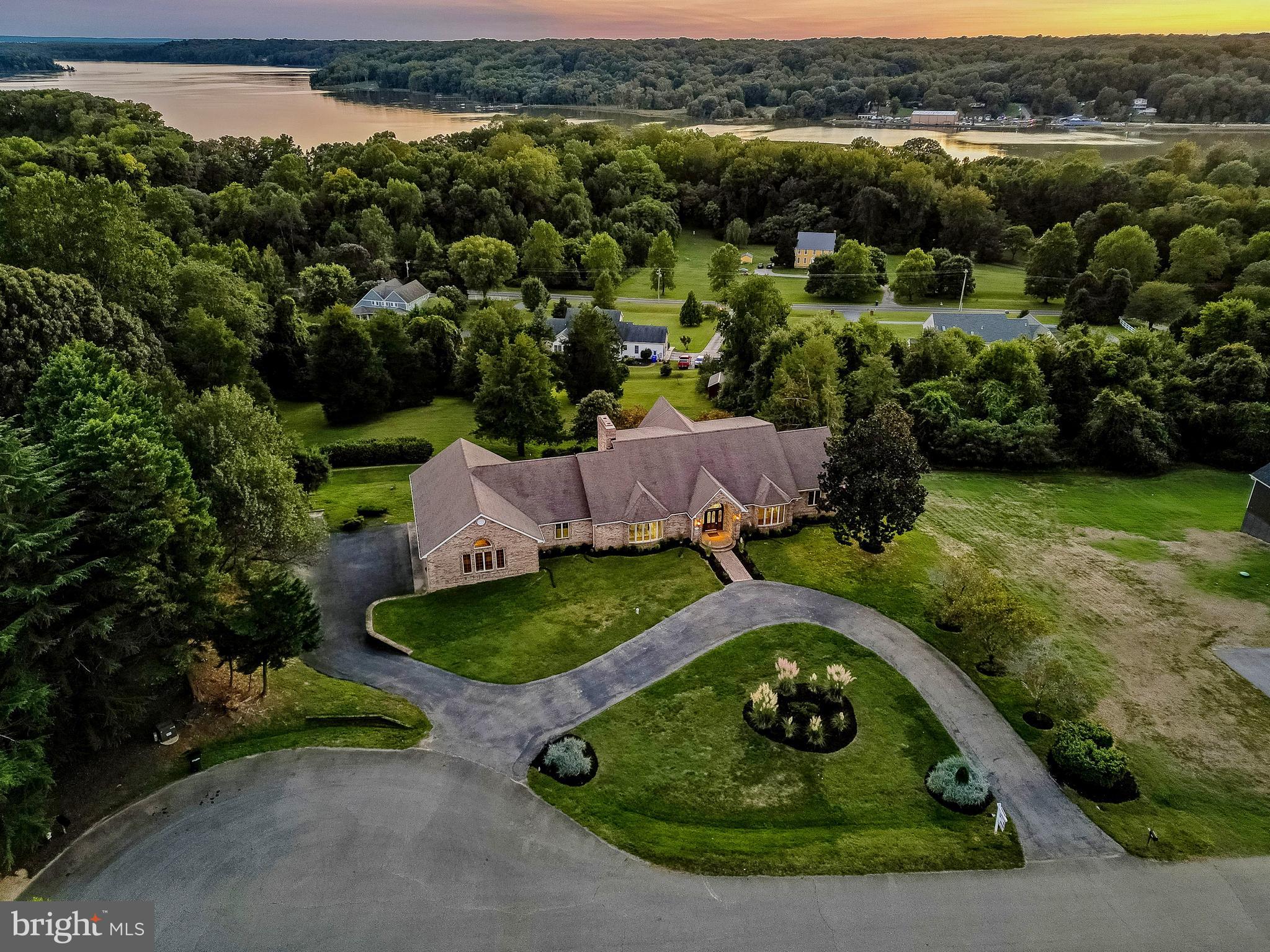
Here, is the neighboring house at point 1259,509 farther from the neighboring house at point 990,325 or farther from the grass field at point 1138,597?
the neighboring house at point 990,325

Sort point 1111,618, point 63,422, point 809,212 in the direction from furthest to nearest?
point 809,212, point 1111,618, point 63,422

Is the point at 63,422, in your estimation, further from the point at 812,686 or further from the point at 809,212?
the point at 809,212

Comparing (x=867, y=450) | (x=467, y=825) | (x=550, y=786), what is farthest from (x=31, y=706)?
(x=867, y=450)

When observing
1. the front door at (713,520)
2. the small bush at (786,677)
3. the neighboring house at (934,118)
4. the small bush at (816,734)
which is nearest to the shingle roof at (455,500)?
the front door at (713,520)

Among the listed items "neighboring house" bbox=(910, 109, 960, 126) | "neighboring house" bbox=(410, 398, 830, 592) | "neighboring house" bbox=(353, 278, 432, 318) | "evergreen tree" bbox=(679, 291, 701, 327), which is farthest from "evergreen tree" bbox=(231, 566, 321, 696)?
"neighboring house" bbox=(910, 109, 960, 126)

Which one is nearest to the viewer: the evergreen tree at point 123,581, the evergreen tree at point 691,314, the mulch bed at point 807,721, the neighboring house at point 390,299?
the evergreen tree at point 123,581

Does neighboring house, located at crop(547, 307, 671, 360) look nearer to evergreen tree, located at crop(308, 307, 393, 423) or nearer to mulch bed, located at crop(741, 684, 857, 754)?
evergreen tree, located at crop(308, 307, 393, 423)
